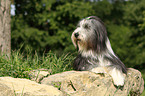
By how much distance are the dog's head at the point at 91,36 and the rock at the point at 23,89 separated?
116 cm

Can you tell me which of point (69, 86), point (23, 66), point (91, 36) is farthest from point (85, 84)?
point (23, 66)

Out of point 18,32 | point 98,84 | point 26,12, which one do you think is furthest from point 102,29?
point 26,12

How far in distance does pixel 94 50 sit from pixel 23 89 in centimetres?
168

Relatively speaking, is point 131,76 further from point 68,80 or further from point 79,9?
point 79,9

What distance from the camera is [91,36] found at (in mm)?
4320

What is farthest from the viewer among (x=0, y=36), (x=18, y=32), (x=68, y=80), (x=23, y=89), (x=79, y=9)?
(x=79, y=9)

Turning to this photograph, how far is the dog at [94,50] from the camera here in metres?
4.24

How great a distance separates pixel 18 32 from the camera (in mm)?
13516

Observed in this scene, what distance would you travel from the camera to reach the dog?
4.24 metres

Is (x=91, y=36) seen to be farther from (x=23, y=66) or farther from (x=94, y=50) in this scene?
(x=23, y=66)

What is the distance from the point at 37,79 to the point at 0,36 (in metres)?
2.38

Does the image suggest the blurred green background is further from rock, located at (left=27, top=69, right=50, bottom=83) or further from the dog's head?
the dog's head

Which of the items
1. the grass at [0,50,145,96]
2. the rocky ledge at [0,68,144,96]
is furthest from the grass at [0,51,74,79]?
the rocky ledge at [0,68,144,96]

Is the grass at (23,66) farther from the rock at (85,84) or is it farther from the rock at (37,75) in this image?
the rock at (85,84)
